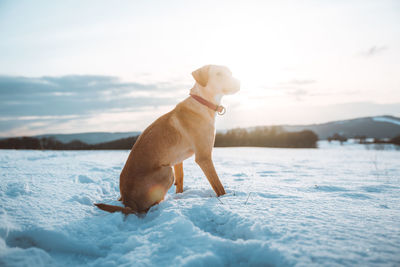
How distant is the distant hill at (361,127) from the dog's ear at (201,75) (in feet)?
328

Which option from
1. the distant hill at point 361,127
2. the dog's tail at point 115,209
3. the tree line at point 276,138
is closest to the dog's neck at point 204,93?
the dog's tail at point 115,209

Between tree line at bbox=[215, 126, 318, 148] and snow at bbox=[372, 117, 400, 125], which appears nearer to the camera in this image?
tree line at bbox=[215, 126, 318, 148]

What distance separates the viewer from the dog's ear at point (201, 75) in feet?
11.9

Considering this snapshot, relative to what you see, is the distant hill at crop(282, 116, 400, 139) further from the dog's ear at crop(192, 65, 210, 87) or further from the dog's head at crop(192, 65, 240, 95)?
the dog's ear at crop(192, 65, 210, 87)

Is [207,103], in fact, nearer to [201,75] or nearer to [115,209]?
[201,75]

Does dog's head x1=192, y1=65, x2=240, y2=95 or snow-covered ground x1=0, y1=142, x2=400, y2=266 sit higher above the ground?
dog's head x1=192, y1=65, x2=240, y2=95

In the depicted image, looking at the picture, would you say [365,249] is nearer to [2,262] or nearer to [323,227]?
[323,227]

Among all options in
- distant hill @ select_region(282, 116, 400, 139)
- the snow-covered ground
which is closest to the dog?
the snow-covered ground

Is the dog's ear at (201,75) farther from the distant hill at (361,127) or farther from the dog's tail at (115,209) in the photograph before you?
the distant hill at (361,127)

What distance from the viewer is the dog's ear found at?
3.62 m

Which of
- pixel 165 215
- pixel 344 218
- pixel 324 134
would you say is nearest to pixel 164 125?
pixel 165 215

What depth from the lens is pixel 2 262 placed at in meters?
1.46

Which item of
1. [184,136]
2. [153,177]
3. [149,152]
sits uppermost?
[184,136]

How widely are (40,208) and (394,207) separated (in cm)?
416
